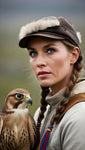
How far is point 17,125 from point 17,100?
13 centimetres

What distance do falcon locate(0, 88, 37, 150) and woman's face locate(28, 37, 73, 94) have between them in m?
0.14

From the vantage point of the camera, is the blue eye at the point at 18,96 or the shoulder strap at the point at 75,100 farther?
the blue eye at the point at 18,96

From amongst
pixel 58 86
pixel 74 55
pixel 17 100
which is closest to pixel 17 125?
pixel 17 100

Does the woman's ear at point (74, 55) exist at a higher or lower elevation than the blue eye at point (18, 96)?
higher

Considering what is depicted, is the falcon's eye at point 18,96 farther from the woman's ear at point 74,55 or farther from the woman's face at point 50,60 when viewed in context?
the woman's ear at point 74,55

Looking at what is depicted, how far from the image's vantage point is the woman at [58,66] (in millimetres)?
1020

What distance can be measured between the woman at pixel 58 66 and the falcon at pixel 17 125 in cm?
10

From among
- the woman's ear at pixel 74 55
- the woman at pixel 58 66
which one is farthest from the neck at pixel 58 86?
the woman's ear at pixel 74 55

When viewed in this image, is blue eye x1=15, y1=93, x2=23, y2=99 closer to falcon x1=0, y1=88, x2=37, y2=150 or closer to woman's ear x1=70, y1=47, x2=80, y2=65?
falcon x1=0, y1=88, x2=37, y2=150

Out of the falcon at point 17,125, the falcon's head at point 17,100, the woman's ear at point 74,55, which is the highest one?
the woman's ear at point 74,55

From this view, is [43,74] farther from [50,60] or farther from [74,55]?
[74,55]

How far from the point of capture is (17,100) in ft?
3.77

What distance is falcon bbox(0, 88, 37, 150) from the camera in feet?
3.73

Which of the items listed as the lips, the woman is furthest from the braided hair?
the lips
